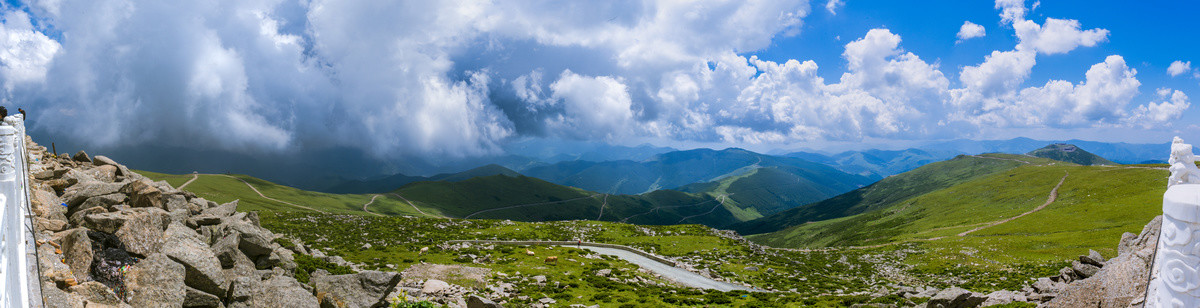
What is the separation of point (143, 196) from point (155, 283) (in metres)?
9.81

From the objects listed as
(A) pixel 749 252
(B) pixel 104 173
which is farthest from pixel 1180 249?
(A) pixel 749 252

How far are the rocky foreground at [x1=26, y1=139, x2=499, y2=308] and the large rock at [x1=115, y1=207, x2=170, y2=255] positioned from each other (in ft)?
0.11

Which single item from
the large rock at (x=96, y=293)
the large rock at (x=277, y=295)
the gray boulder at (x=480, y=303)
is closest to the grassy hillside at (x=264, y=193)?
the gray boulder at (x=480, y=303)

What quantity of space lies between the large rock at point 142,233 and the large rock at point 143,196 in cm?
489

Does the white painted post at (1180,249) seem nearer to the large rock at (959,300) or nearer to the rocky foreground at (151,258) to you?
the rocky foreground at (151,258)

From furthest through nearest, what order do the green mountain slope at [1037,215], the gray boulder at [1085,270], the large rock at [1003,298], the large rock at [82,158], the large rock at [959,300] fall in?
the green mountain slope at [1037,215] → the large rock at [82,158] → the large rock at [959,300] → the large rock at [1003,298] → the gray boulder at [1085,270]

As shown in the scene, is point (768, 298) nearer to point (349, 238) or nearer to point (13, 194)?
point (13, 194)

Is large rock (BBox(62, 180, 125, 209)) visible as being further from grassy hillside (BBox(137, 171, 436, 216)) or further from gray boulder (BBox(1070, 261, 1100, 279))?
grassy hillside (BBox(137, 171, 436, 216))

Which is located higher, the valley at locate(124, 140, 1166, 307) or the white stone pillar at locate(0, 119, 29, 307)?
the white stone pillar at locate(0, 119, 29, 307)

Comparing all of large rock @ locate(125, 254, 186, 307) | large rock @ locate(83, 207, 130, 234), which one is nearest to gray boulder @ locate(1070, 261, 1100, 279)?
large rock @ locate(125, 254, 186, 307)

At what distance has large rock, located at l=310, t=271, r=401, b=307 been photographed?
21.5 m

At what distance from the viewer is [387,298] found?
23.5 metres

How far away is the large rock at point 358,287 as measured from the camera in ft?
70.6

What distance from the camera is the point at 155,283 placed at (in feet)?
48.2
